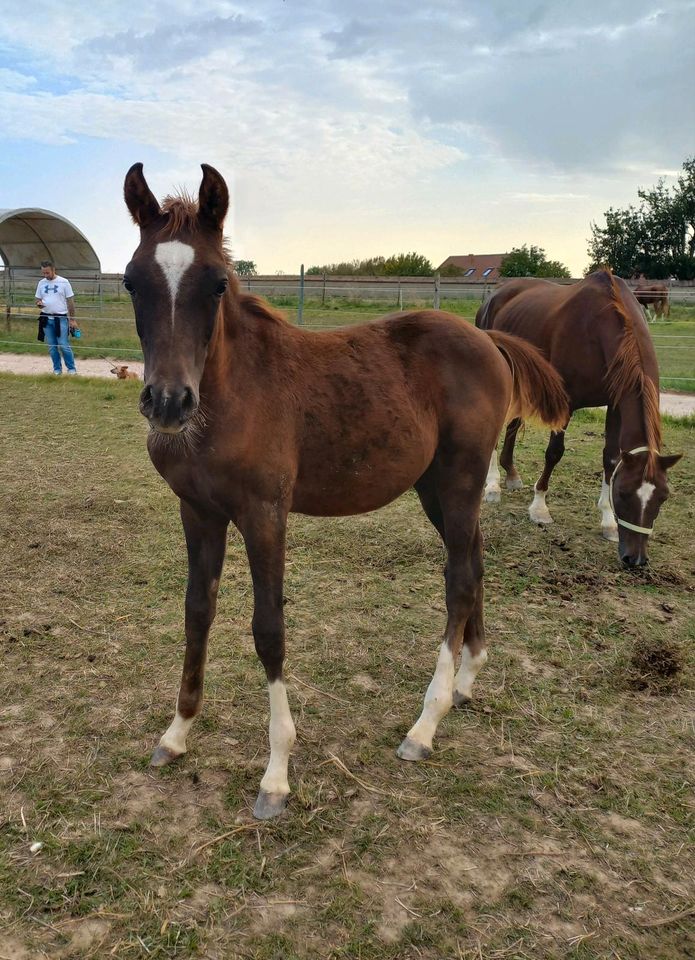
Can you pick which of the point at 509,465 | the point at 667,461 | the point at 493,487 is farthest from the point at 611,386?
the point at 509,465

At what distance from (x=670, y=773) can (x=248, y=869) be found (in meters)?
1.77

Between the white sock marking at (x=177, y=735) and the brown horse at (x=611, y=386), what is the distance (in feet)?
10.9

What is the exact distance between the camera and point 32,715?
3.04 m

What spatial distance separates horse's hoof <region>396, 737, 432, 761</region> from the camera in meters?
2.85

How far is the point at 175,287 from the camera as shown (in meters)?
2.21

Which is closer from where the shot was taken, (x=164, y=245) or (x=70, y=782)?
(x=164, y=245)

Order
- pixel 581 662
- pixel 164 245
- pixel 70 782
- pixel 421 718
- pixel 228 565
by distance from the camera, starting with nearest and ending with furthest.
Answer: pixel 164 245 → pixel 70 782 → pixel 421 718 → pixel 581 662 → pixel 228 565

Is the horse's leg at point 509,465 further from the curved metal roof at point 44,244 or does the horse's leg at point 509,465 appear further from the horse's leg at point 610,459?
the curved metal roof at point 44,244

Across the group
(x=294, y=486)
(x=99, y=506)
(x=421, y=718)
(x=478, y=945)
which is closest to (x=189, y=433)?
(x=294, y=486)

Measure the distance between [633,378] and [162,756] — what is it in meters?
4.14

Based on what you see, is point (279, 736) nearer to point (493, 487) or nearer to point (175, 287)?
point (175, 287)

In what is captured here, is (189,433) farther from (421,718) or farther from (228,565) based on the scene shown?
(228,565)

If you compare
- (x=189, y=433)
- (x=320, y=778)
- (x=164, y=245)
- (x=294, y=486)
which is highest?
(x=164, y=245)

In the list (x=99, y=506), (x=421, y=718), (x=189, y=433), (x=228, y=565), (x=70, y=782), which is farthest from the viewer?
(x=99, y=506)
